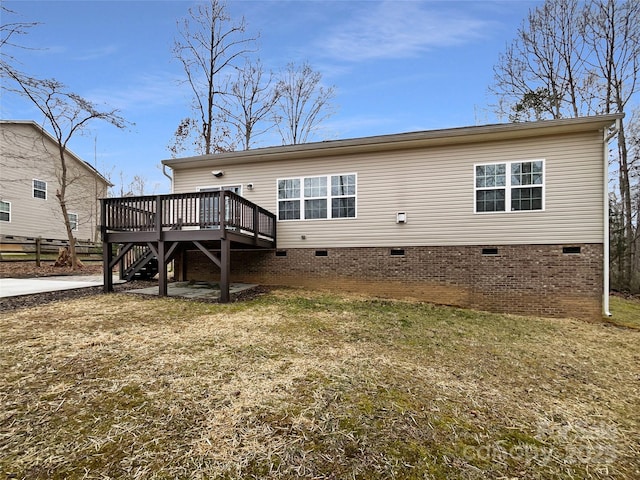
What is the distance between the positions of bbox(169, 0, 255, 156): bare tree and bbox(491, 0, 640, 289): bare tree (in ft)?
46.2

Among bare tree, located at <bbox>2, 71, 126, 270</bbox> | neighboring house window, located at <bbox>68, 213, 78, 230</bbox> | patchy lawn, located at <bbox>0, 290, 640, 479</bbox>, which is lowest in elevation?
patchy lawn, located at <bbox>0, 290, 640, 479</bbox>

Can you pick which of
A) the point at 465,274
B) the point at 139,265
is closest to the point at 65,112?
the point at 139,265

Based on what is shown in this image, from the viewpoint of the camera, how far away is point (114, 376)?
3.29m

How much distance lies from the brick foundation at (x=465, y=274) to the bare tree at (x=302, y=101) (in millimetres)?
11984

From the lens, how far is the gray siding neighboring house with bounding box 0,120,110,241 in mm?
15367

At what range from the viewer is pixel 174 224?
7438 mm

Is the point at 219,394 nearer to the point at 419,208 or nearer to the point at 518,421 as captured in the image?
the point at 518,421

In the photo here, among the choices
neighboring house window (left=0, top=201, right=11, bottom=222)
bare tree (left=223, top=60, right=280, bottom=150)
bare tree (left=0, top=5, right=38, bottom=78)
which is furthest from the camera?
bare tree (left=223, top=60, right=280, bottom=150)

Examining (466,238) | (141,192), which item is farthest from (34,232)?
(466,238)

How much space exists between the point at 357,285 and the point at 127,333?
602 cm

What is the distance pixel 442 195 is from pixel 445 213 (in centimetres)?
51

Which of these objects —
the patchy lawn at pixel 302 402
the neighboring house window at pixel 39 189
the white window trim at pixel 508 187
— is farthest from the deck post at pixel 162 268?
the neighboring house window at pixel 39 189

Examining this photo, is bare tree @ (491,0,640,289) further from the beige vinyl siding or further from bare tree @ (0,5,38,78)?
bare tree @ (0,5,38,78)

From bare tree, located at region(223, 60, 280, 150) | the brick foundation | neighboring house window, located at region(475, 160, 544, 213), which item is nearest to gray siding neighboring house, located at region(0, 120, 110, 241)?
bare tree, located at region(223, 60, 280, 150)
